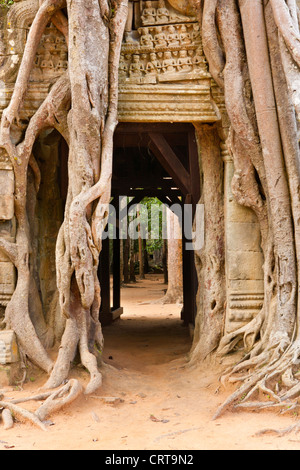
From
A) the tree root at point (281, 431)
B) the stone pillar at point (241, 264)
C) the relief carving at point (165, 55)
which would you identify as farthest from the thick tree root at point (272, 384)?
the relief carving at point (165, 55)

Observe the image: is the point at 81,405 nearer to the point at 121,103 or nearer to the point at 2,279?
the point at 2,279

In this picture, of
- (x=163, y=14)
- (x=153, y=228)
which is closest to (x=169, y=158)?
(x=163, y=14)

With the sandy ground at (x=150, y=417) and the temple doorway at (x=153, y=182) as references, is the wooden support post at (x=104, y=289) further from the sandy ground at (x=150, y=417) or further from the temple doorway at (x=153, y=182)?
the sandy ground at (x=150, y=417)

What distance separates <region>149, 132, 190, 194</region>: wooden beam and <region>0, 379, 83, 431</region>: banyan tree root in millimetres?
2839

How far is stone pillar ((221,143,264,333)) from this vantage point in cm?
550

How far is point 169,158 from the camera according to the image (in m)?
6.32

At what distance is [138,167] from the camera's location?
951 cm

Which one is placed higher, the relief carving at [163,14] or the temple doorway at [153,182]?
the relief carving at [163,14]

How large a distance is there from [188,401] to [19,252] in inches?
88.3

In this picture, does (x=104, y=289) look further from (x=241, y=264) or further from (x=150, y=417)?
(x=150, y=417)

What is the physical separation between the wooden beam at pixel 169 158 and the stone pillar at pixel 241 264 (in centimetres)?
86

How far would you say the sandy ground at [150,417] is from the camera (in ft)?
12.2

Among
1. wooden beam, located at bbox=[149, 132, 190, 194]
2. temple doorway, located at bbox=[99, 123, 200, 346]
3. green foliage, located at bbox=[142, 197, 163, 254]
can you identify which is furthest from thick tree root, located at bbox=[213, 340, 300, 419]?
green foliage, located at bbox=[142, 197, 163, 254]

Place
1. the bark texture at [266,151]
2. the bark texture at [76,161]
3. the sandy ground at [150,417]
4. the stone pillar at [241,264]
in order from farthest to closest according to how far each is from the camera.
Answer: the stone pillar at [241,264] → the bark texture at [76,161] → the bark texture at [266,151] → the sandy ground at [150,417]
